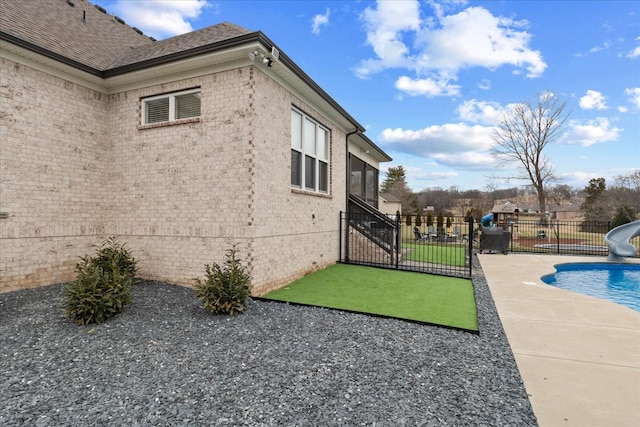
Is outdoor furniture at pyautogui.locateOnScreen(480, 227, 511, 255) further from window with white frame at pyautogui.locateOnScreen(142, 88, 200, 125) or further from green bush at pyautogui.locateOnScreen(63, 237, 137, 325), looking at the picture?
green bush at pyautogui.locateOnScreen(63, 237, 137, 325)

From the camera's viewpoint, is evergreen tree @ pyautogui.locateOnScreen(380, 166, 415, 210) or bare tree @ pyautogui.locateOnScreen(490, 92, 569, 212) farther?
evergreen tree @ pyautogui.locateOnScreen(380, 166, 415, 210)

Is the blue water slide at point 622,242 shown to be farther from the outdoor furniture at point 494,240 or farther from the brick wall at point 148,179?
the brick wall at point 148,179

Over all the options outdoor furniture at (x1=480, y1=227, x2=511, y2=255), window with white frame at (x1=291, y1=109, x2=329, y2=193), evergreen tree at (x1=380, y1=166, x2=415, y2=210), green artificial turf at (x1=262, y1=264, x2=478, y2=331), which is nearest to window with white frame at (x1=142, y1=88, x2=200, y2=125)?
window with white frame at (x1=291, y1=109, x2=329, y2=193)

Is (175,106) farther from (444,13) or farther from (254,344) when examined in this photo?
(444,13)

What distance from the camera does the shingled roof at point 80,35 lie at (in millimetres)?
6402

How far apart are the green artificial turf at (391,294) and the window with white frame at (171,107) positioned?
160 inches

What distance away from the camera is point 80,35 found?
7.98 metres

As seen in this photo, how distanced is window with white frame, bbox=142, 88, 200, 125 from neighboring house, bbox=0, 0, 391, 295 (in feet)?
0.08

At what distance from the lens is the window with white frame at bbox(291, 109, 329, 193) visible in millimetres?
8039

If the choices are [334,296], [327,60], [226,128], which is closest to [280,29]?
[327,60]

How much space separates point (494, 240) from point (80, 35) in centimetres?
1600

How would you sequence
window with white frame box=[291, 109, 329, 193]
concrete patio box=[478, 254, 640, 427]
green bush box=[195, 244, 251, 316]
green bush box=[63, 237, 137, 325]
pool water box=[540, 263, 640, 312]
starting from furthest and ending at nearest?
pool water box=[540, 263, 640, 312] → window with white frame box=[291, 109, 329, 193] → green bush box=[195, 244, 251, 316] → green bush box=[63, 237, 137, 325] → concrete patio box=[478, 254, 640, 427]

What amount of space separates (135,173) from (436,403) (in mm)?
6976

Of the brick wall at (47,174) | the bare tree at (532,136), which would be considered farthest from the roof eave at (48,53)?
the bare tree at (532,136)
